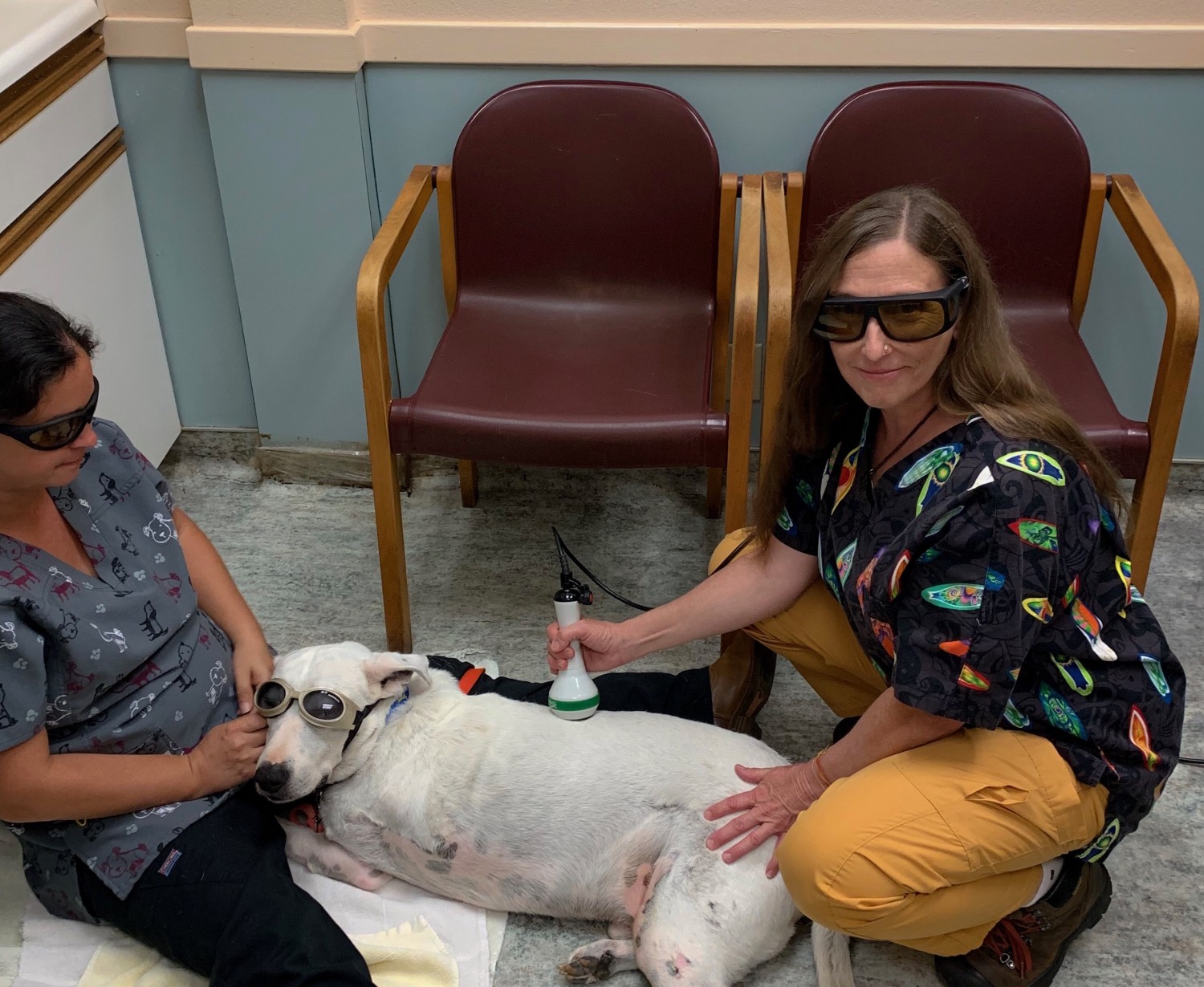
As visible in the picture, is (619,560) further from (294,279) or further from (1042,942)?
(1042,942)

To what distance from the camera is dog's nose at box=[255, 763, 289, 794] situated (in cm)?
165

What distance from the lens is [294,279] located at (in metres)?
2.64

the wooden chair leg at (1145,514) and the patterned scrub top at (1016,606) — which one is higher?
the patterned scrub top at (1016,606)

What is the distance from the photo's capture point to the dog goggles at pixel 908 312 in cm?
143

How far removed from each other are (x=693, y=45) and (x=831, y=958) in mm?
1719

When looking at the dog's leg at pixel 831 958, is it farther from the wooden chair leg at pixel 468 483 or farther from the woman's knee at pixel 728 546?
the wooden chair leg at pixel 468 483

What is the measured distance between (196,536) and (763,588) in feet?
2.96

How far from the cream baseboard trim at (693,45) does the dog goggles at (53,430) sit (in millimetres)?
1175

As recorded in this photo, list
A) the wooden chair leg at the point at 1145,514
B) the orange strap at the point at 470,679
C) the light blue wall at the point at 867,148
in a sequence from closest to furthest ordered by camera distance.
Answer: the orange strap at the point at 470,679
the wooden chair leg at the point at 1145,514
the light blue wall at the point at 867,148

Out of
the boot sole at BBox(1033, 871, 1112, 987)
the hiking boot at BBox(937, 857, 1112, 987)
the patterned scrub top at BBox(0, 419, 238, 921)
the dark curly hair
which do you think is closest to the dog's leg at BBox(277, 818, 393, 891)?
the patterned scrub top at BBox(0, 419, 238, 921)

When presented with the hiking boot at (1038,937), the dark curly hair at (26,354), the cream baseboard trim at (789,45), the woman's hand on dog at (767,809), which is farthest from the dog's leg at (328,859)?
the cream baseboard trim at (789,45)

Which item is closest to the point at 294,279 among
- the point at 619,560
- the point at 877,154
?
the point at 619,560

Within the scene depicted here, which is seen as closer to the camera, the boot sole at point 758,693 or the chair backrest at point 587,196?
the boot sole at point 758,693

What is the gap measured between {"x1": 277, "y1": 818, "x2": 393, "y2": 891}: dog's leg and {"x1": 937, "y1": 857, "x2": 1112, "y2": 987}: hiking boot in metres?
0.87
